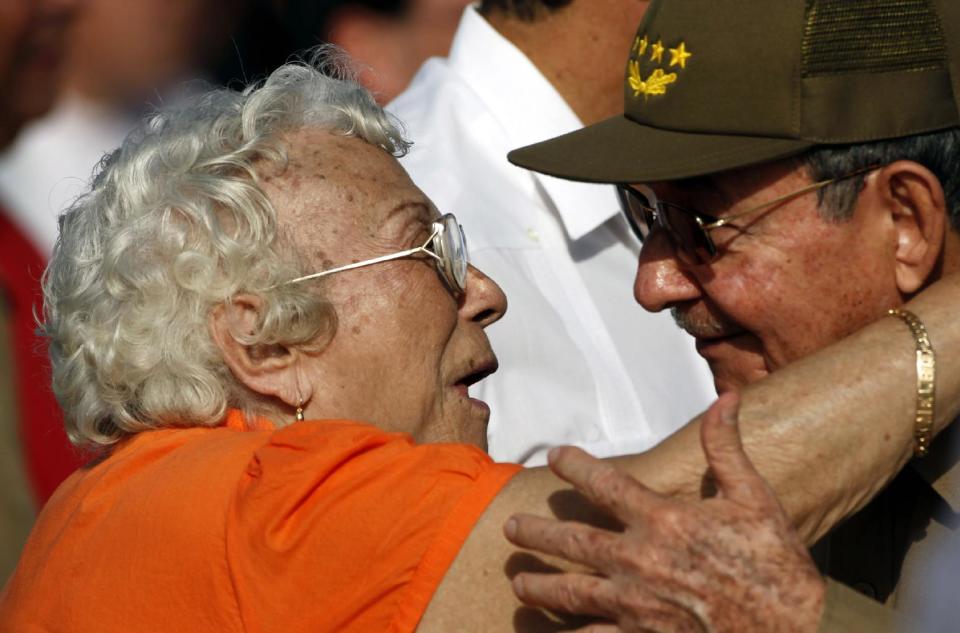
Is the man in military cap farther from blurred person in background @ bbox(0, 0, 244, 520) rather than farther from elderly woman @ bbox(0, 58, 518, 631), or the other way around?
blurred person in background @ bbox(0, 0, 244, 520)

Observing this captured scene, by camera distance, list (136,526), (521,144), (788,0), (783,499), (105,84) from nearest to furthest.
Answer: (783,499)
(136,526)
(788,0)
(105,84)
(521,144)

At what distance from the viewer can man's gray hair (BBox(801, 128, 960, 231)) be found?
8.77 ft

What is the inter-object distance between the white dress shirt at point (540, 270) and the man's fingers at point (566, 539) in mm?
1367

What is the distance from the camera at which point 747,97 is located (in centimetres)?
273

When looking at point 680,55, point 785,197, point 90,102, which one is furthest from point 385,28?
point 785,197

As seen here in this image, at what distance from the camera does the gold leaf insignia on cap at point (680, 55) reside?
9.29 ft

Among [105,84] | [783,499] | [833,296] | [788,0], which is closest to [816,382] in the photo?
[783,499]

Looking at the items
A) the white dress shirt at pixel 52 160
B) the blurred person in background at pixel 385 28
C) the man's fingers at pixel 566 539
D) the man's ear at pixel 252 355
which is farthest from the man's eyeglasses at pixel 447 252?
the blurred person in background at pixel 385 28

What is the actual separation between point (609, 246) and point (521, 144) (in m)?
0.42

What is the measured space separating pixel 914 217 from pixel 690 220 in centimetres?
45

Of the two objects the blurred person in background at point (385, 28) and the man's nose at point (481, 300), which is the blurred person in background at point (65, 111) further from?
the blurred person in background at point (385, 28)

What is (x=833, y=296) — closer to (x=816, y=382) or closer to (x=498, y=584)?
(x=816, y=382)

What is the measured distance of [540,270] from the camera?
4.03 m

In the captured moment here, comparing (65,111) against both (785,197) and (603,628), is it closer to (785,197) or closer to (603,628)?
(785,197)
